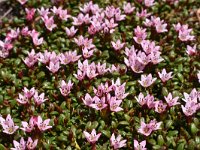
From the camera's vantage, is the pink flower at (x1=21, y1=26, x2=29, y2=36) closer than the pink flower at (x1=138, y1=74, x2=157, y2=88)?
No

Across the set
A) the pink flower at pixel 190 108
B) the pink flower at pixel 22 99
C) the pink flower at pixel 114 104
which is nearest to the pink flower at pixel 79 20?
the pink flower at pixel 22 99

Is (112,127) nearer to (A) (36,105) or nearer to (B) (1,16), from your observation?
(A) (36,105)

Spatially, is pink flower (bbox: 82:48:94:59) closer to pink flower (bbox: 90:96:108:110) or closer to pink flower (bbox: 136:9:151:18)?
pink flower (bbox: 90:96:108:110)

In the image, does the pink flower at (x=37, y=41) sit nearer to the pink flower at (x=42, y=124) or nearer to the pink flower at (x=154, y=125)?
the pink flower at (x=42, y=124)

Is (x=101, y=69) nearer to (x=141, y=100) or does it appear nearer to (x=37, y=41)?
(x=141, y=100)

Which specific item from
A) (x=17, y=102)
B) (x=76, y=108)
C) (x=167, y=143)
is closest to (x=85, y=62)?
(x=76, y=108)

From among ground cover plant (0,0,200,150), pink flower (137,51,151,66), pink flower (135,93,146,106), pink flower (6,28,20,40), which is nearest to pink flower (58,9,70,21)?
ground cover plant (0,0,200,150)

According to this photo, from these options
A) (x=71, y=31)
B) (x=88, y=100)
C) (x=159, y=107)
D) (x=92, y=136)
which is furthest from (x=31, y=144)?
(x=71, y=31)

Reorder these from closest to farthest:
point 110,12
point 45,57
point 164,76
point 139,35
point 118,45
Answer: point 164,76
point 45,57
point 118,45
point 139,35
point 110,12
